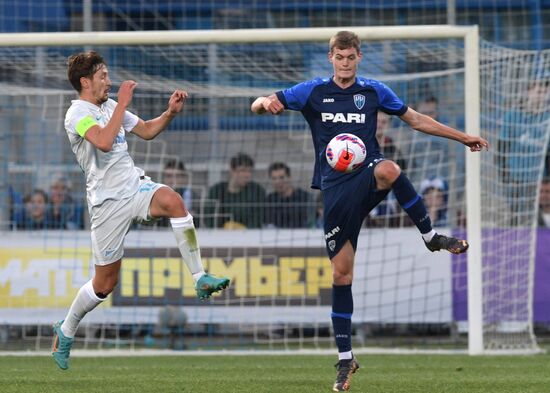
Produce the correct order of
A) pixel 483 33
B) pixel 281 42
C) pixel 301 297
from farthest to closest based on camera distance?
pixel 483 33
pixel 301 297
pixel 281 42

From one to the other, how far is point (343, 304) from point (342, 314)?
7 centimetres

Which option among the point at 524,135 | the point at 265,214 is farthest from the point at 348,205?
the point at 265,214

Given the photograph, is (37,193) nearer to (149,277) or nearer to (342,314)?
(149,277)

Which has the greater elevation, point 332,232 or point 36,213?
point 36,213

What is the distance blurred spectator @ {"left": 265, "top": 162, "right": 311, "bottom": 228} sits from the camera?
1384 cm

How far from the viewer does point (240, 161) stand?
13.8m

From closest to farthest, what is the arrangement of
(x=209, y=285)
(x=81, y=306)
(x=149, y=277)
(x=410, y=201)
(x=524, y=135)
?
(x=209, y=285), (x=410, y=201), (x=81, y=306), (x=524, y=135), (x=149, y=277)

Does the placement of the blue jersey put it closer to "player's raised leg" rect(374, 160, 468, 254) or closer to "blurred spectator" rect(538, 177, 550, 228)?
"player's raised leg" rect(374, 160, 468, 254)

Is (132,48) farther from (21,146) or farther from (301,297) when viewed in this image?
(301,297)

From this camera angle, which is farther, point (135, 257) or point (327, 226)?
point (135, 257)

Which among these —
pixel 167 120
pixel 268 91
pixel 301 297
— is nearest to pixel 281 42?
pixel 268 91

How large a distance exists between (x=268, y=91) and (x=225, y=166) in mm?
1007

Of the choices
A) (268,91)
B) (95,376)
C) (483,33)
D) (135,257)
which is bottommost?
(95,376)

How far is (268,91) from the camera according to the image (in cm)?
1377
